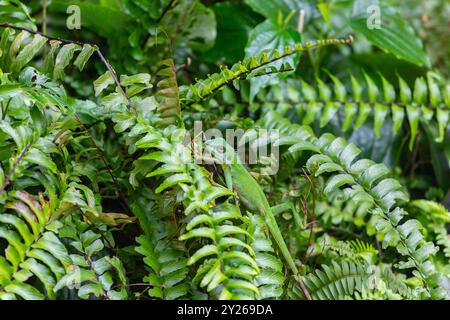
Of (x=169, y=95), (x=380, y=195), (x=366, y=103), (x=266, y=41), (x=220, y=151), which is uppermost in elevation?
(x=266, y=41)

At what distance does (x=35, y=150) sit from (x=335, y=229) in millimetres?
1077

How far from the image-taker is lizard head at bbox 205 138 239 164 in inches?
52.6

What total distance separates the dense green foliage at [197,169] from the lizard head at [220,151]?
3 centimetres

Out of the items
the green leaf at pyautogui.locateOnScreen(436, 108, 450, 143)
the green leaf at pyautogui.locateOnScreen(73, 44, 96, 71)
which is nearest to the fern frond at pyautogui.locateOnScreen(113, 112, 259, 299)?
the green leaf at pyautogui.locateOnScreen(73, 44, 96, 71)

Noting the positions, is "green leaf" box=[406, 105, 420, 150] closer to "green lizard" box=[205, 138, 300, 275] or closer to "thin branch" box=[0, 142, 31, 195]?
"green lizard" box=[205, 138, 300, 275]

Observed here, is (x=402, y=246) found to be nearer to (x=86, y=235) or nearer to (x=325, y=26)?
(x=86, y=235)

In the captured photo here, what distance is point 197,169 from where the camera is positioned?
121cm

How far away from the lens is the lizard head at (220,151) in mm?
1337

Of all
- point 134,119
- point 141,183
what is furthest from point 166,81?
point 141,183

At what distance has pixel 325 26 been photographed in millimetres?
2461

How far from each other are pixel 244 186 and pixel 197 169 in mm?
216

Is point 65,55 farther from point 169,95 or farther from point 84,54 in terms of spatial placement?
point 169,95

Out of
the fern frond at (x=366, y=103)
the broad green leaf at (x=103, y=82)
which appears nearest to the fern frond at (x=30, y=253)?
the broad green leaf at (x=103, y=82)

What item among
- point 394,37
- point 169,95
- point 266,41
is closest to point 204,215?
point 169,95
